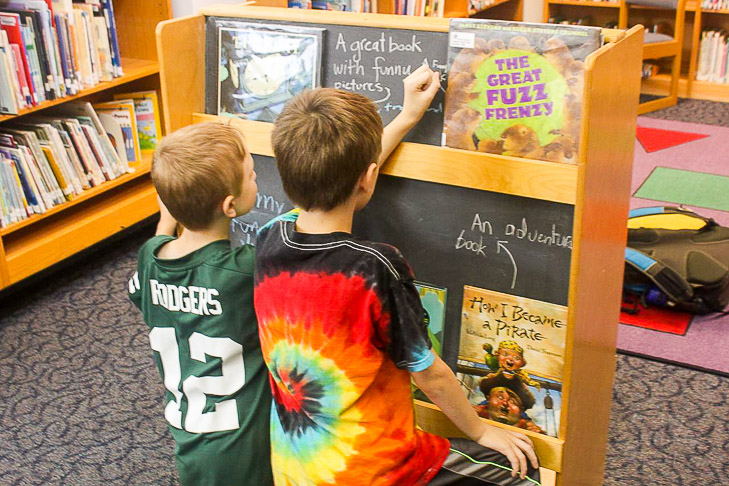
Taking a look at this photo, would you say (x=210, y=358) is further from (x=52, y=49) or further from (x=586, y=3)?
(x=586, y=3)

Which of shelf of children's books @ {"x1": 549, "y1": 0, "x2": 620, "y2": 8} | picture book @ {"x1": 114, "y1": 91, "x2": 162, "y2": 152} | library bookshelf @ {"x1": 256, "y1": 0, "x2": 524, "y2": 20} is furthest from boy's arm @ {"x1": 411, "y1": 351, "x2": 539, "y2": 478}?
shelf of children's books @ {"x1": 549, "y1": 0, "x2": 620, "y2": 8}

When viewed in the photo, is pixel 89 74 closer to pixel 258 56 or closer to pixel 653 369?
pixel 258 56

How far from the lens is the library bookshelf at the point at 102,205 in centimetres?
311

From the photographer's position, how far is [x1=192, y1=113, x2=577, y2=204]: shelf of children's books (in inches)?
57.7

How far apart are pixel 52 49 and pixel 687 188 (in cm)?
305

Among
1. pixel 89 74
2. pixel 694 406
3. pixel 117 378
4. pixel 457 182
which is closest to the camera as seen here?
pixel 457 182

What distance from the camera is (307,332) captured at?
1319 mm

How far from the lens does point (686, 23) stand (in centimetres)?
578

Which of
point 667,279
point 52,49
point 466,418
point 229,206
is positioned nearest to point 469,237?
point 466,418

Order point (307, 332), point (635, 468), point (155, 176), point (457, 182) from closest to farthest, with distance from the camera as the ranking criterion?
point (307, 332) → point (155, 176) → point (457, 182) → point (635, 468)

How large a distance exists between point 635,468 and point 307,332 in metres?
1.37

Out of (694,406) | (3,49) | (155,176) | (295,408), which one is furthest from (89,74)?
(694,406)

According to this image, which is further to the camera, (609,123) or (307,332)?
(609,123)

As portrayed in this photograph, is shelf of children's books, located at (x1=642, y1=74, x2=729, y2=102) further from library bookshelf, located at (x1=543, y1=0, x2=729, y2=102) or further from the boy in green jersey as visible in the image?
the boy in green jersey
